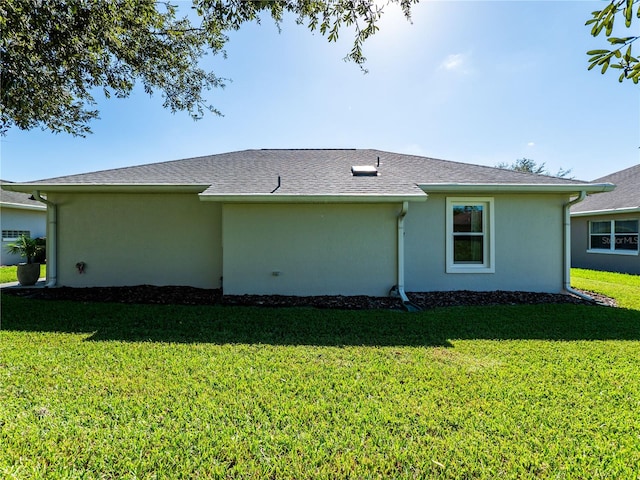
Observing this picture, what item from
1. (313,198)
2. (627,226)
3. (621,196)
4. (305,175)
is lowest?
(627,226)

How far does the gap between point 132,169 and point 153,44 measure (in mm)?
4077

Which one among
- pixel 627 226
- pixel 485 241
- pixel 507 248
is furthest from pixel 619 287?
pixel 627 226

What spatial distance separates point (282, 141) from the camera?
1246 centimetres

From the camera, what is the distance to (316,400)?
3.03 meters

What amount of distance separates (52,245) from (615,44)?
445 inches

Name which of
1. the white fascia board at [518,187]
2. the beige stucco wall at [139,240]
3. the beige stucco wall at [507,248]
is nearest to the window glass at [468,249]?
the beige stucco wall at [507,248]

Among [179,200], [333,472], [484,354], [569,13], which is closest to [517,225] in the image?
[569,13]

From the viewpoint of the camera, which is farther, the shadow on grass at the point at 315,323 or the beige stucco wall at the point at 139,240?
the beige stucco wall at the point at 139,240

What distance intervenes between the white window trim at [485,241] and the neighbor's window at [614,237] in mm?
9650

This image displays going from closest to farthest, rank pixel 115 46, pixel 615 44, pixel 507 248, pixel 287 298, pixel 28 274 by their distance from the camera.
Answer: pixel 615 44
pixel 115 46
pixel 287 298
pixel 507 248
pixel 28 274

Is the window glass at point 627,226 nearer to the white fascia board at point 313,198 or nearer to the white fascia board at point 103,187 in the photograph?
the white fascia board at point 313,198

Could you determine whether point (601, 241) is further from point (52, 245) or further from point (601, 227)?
point (52, 245)

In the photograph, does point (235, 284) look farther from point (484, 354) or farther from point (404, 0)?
point (404, 0)

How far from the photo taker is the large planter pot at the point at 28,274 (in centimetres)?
873
